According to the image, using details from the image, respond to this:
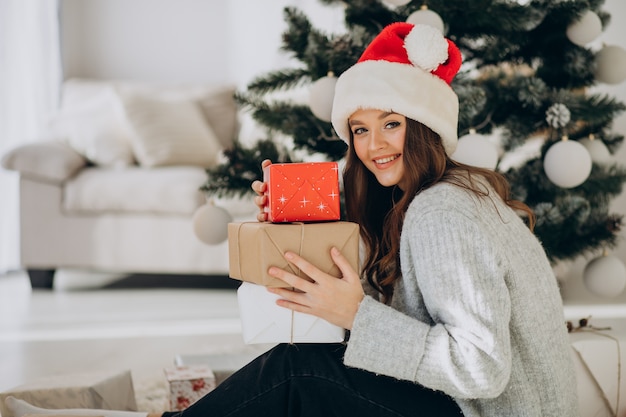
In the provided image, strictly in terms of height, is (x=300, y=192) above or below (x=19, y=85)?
below

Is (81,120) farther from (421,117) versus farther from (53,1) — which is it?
(421,117)

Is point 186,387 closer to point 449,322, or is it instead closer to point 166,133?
point 449,322

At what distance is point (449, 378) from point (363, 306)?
157 millimetres

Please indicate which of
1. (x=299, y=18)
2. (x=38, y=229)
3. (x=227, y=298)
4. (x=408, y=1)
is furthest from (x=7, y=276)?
(x=408, y=1)

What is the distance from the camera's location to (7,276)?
12.6 ft

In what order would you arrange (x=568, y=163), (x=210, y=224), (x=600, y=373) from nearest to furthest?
(x=600, y=373) → (x=568, y=163) → (x=210, y=224)

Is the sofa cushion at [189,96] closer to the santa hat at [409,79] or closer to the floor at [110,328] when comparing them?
the floor at [110,328]

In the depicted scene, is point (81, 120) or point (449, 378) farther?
point (81, 120)

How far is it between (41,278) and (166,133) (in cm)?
88

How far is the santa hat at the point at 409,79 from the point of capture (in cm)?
124

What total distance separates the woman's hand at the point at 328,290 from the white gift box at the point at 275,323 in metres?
0.04

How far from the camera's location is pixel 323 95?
5.73 feet

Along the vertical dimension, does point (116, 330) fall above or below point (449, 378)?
below

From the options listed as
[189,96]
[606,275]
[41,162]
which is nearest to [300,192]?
[606,275]
